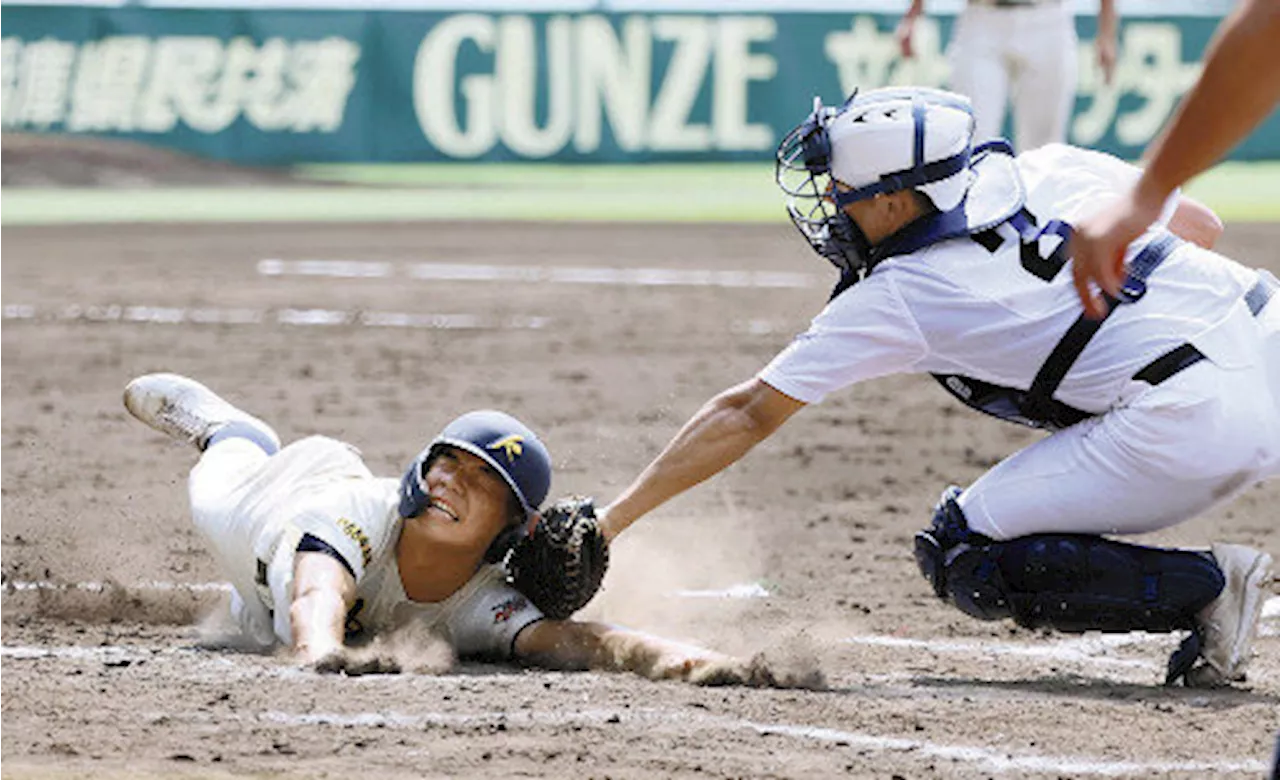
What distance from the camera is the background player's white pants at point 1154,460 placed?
6223mm

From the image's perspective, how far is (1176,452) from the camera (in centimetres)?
625

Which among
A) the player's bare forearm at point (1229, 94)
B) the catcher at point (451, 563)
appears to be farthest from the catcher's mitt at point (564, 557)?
→ the player's bare forearm at point (1229, 94)

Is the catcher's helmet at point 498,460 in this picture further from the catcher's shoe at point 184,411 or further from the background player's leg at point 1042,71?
the background player's leg at point 1042,71

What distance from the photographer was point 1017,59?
14.1m

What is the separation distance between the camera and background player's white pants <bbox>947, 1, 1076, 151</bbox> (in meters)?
13.9

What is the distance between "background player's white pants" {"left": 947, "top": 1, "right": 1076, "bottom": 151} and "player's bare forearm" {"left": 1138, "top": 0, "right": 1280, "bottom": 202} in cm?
1022

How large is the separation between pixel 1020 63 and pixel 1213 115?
1083cm

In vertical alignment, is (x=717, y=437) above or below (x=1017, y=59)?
below

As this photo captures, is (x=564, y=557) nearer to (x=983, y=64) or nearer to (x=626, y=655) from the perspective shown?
(x=626, y=655)

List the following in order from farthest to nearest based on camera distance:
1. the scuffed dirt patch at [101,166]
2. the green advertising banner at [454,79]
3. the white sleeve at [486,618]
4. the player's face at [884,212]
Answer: the green advertising banner at [454,79] → the scuffed dirt patch at [101,166] → the white sleeve at [486,618] → the player's face at [884,212]

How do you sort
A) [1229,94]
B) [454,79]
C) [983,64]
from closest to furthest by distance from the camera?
1. [1229,94]
2. [983,64]
3. [454,79]

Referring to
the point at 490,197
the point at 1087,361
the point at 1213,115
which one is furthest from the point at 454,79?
the point at 1213,115

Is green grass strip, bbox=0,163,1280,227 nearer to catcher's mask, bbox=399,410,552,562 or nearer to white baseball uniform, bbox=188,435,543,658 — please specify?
white baseball uniform, bbox=188,435,543,658

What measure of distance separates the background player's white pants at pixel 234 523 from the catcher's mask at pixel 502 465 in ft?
1.92
